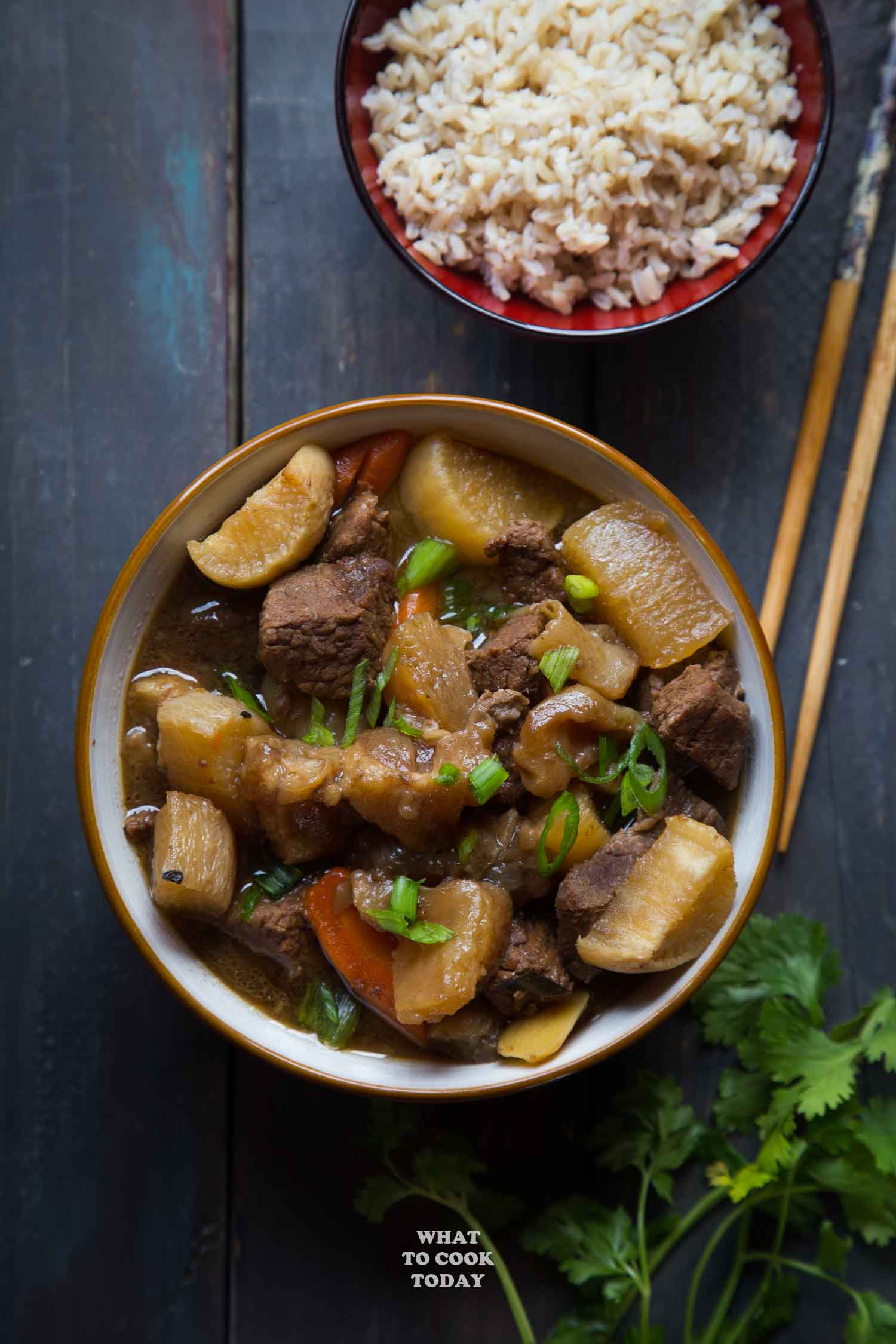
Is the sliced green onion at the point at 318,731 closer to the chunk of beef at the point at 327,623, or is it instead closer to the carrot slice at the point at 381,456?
the chunk of beef at the point at 327,623

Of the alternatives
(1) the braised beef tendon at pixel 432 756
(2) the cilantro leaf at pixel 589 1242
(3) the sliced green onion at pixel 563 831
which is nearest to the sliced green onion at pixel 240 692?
(1) the braised beef tendon at pixel 432 756

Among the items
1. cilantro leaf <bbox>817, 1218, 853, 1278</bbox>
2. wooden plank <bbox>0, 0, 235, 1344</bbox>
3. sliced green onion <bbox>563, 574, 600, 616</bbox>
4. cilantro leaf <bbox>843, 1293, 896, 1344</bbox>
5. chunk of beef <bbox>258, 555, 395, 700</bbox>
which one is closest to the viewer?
chunk of beef <bbox>258, 555, 395, 700</bbox>

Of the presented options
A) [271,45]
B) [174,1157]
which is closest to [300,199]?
[271,45]

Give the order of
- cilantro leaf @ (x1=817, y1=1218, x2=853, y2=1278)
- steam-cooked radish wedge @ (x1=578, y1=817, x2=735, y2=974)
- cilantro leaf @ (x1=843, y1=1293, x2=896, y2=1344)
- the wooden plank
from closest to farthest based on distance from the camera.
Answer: steam-cooked radish wedge @ (x1=578, y1=817, x2=735, y2=974)
cilantro leaf @ (x1=843, y1=1293, x2=896, y2=1344)
cilantro leaf @ (x1=817, y1=1218, x2=853, y2=1278)
the wooden plank

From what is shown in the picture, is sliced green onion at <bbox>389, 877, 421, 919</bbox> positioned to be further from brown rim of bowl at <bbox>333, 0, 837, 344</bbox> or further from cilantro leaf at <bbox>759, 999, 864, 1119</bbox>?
brown rim of bowl at <bbox>333, 0, 837, 344</bbox>

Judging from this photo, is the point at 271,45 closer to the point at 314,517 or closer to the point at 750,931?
the point at 314,517

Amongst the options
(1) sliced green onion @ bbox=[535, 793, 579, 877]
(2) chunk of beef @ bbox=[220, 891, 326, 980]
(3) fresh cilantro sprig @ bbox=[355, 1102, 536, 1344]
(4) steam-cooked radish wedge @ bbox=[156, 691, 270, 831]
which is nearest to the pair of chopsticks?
(1) sliced green onion @ bbox=[535, 793, 579, 877]

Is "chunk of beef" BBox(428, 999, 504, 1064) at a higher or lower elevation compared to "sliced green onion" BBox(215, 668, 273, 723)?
lower

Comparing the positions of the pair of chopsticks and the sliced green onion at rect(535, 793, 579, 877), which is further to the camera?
the pair of chopsticks
